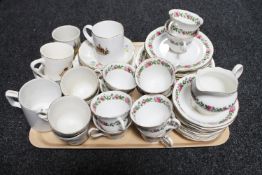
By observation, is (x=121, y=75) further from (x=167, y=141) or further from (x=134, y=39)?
(x=134, y=39)

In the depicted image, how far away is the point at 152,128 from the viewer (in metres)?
0.65

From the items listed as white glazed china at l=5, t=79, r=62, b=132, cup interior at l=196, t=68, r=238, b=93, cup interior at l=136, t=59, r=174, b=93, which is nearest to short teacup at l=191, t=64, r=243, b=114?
cup interior at l=196, t=68, r=238, b=93

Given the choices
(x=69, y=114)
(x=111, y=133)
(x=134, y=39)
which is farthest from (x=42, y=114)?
(x=134, y=39)

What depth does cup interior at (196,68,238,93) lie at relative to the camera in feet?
2.25

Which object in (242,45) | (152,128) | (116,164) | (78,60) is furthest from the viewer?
(242,45)

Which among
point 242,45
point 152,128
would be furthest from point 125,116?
point 242,45

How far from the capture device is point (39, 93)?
80 cm

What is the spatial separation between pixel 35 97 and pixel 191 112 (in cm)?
43

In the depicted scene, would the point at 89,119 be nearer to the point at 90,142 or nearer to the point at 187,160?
the point at 90,142

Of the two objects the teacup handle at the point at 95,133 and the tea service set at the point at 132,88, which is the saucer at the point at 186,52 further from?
the teacup handle at the point at 95,133

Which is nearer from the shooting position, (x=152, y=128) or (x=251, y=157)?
(x=152, y=128)

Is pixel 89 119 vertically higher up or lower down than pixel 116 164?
higher up

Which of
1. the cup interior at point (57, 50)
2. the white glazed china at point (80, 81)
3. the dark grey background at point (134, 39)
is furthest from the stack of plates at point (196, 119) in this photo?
the cup interior at point (57, 50)

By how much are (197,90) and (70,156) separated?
1.28 feet
